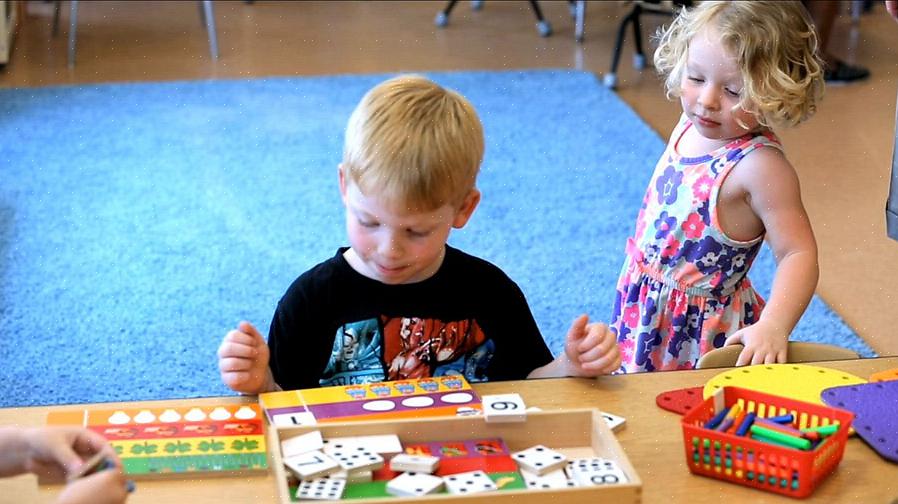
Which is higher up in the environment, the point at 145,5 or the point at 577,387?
the point at 577,387

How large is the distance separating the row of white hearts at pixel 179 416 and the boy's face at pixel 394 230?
229 millimetres

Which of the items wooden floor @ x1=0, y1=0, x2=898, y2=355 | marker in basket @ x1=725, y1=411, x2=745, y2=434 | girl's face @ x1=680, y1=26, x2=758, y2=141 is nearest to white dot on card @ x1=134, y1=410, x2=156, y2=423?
marker in basket @ x1=725, y1=411, x2=745, y2=434

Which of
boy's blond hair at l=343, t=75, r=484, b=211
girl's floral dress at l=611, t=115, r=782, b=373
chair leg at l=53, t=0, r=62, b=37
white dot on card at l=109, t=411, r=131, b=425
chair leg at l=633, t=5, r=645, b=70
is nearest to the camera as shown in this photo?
white dot on card at l=109, t=411, r=131, b=425

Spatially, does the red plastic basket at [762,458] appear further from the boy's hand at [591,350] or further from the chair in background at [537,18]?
the chair in background at [537,18]

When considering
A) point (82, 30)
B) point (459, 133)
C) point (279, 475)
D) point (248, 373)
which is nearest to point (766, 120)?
point (459, 133)

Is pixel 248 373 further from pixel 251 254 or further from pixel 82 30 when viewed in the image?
pixel 82 30

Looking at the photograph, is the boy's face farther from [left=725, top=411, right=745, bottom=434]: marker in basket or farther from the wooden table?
[left=725, top=411, right=745, bottom=434]: marker in basket

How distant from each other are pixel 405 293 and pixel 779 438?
0.49 meters

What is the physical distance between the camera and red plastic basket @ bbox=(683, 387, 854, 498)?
1030 mm

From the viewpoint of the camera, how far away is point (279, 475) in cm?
96

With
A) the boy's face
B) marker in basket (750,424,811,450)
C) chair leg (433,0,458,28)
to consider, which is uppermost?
the boy's face

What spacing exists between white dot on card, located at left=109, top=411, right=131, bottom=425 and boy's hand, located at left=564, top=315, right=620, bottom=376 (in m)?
0.46

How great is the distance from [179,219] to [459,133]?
207 centimetres

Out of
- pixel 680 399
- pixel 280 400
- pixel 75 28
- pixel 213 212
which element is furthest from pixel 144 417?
pixel 75 28
